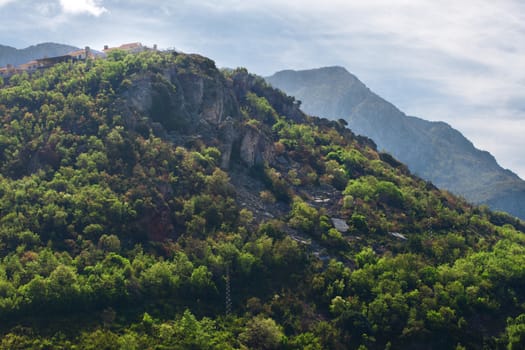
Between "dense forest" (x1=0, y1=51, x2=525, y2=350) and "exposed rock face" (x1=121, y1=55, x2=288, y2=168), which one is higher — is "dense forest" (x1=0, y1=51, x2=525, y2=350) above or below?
below

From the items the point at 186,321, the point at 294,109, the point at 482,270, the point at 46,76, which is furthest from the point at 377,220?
the point at 46,76

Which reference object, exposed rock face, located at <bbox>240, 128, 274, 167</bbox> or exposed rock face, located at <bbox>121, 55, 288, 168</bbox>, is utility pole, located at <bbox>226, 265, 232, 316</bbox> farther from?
exposed rock face, located at <bbox>240, 128, 274, 167</bbox>

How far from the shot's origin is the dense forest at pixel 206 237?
67.9 metres

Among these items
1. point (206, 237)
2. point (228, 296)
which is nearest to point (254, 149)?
point (206, 237)

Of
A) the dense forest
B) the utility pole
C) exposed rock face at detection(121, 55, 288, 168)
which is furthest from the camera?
exposed rock face at detection(121, 55, 288, 168)

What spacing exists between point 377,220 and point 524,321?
33684 mm

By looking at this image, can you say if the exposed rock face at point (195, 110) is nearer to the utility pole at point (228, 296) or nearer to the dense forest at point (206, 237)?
the dense forest at point (206, 237)

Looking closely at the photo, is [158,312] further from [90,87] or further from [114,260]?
[90,87]

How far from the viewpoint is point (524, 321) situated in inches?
2972

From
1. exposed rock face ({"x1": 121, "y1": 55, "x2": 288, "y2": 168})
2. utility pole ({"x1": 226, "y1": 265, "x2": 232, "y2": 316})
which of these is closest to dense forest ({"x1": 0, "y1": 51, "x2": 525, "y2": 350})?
utility pole ({"x1": 226, "y1": 265, "x2": 232, "y2": 316})

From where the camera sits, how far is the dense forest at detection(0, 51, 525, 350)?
2672 inches

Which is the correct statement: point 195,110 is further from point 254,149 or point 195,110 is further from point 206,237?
point 206,237

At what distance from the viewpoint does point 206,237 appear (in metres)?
85.3

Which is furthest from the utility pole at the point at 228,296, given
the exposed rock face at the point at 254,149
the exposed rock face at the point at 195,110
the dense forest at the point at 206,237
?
the exposed rock face at the point at 254,149
